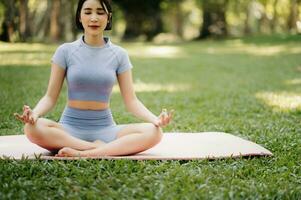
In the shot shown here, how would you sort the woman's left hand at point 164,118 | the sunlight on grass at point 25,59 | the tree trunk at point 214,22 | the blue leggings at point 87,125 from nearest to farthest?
1. the woman's left hand at point 164,118
2. the blue leggings at point 87,125
3. the sunlight on grass at point 25,59
4. the tree trunk at point 214,22

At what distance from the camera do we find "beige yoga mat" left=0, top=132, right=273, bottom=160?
4328 mm

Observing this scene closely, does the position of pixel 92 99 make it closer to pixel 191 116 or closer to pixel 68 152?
pixel 68 152

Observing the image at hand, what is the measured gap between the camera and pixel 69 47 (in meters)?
4.42

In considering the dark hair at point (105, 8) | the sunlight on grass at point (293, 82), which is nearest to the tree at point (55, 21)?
the sunlight on grass at point (293, 82)

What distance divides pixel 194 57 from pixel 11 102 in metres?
10.2

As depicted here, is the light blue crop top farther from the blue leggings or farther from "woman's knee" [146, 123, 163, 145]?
"woman's knee" [146, 123, 163, 145]

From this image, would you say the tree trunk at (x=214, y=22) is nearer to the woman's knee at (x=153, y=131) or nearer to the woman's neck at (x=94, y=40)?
the woman's neck at (x=94, y=40)

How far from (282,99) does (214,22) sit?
2061cm

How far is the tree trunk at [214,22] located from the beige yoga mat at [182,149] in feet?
77.7

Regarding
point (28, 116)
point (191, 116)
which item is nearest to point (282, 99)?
point (191, 116)

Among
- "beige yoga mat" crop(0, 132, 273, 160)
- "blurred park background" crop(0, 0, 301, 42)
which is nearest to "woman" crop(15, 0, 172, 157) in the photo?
"beige yoga mat" crop(0, 132, 273, 160)

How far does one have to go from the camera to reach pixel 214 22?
2856 cm

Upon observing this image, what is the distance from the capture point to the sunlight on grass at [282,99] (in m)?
7.73

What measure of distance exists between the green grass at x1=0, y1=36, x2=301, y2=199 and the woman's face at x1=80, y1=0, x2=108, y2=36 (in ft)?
3.73
